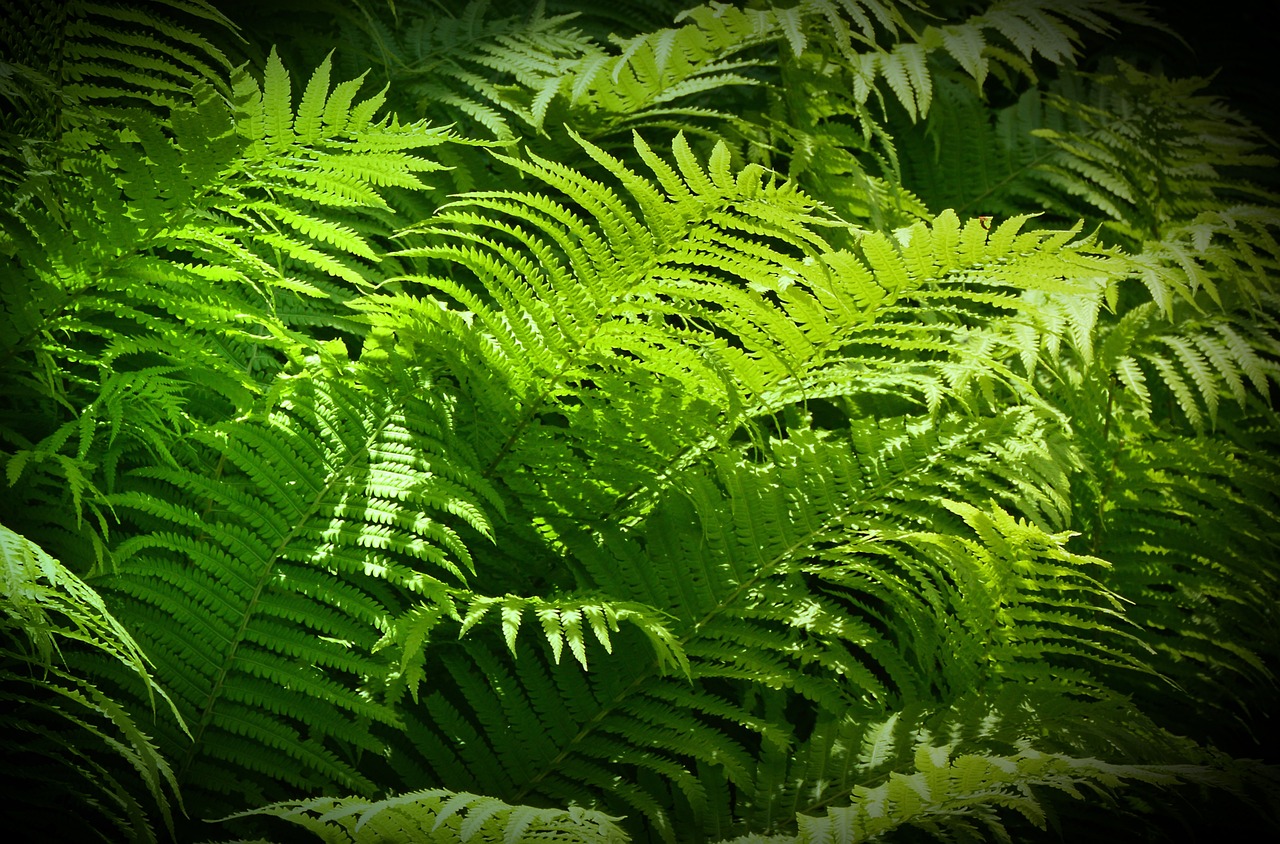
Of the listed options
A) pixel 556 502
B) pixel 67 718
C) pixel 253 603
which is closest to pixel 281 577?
pixel 253 603

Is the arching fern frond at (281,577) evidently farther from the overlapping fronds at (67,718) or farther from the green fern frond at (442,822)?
the green fern frond at (442,822)

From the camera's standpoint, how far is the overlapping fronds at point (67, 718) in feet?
2.33

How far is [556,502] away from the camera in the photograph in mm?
1120

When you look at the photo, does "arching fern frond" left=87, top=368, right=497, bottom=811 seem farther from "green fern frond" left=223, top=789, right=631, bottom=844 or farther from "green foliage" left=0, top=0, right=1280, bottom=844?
"green fern frond" left=223, top=789, right=631, bottom=844

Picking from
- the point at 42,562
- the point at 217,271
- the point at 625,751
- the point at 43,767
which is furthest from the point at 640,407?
the point at 43,767

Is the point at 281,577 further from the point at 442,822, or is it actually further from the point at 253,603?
the point at 442,822

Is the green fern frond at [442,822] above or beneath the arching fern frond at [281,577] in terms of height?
beneath

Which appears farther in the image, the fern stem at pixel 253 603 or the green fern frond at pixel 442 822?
the fern stem at pixel 253 603

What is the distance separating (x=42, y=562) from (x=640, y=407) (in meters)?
0.63

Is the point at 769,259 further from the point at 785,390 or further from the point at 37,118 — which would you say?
the point at 37,118

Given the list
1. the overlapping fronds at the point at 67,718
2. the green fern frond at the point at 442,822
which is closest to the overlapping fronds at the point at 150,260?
the overlapping fronds at the point at 67,718

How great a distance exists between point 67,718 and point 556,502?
554mm

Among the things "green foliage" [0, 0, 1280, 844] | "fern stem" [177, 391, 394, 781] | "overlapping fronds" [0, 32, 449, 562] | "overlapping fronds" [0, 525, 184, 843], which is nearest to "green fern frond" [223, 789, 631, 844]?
"green foliage" [0, 0, 1280, 844]

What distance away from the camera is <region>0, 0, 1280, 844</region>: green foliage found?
94cm
